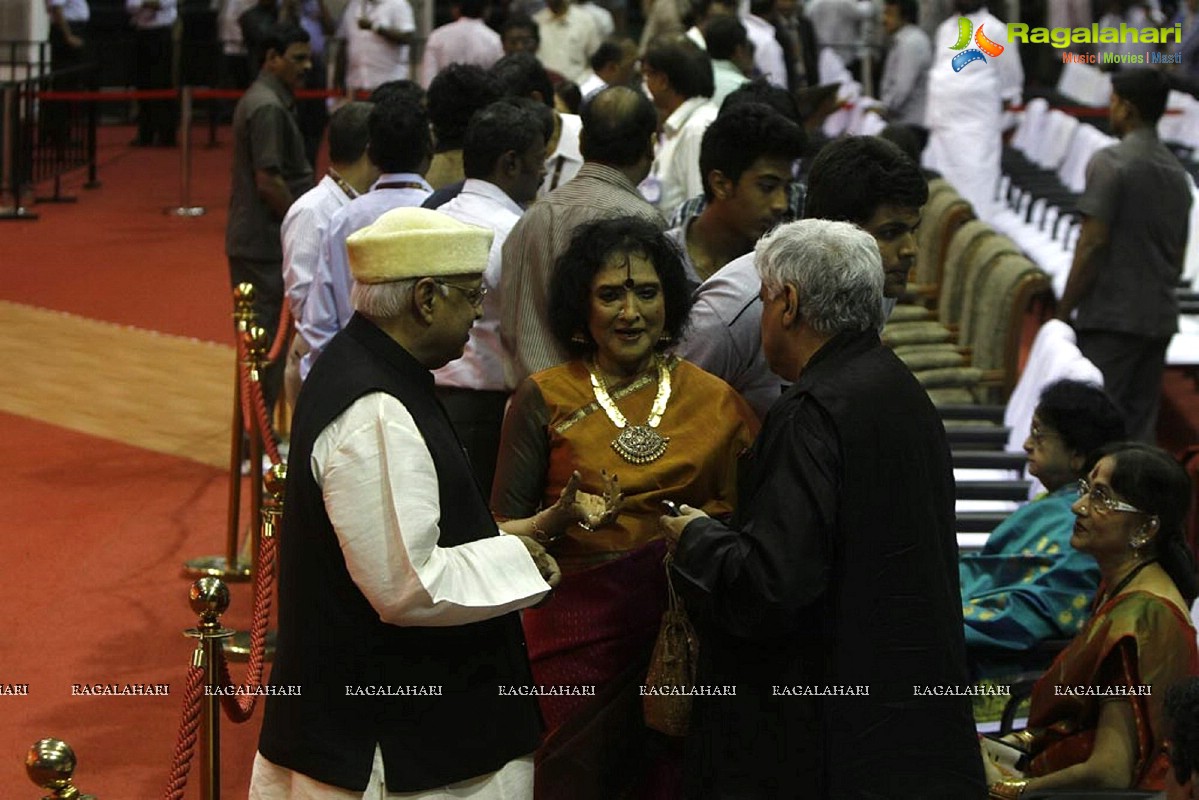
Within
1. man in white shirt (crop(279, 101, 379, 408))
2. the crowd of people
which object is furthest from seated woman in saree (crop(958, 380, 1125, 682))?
man in white shirt (crop(279, 101, 379, 408))

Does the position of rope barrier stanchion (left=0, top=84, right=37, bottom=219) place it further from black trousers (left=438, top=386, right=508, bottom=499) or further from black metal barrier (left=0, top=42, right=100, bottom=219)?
black trousers (left=438, top=386, right=508, bottom=499)

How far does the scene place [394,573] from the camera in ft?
9.27

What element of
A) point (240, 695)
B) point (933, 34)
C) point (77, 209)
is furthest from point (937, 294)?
point (933, 34)

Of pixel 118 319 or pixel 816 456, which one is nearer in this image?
pixel 816 456

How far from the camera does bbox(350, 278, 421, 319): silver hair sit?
301 cm

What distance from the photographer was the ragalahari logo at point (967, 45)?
475 inches

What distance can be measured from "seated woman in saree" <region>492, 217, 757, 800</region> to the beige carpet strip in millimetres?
4589

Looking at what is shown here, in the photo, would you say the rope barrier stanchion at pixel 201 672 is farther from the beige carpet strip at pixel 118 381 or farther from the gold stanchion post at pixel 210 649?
the beige carpet strip at pixel 118 381

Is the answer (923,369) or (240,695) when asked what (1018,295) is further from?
(240,695)

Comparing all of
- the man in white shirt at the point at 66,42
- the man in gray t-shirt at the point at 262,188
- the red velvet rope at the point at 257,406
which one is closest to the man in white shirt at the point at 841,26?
the man in white shirt at the point at 66,42

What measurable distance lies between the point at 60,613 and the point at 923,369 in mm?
3589

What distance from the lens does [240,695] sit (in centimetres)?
388

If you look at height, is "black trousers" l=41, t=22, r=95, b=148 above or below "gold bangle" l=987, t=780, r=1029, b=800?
below

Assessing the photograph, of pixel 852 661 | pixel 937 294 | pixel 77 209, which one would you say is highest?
pixel 852 661
